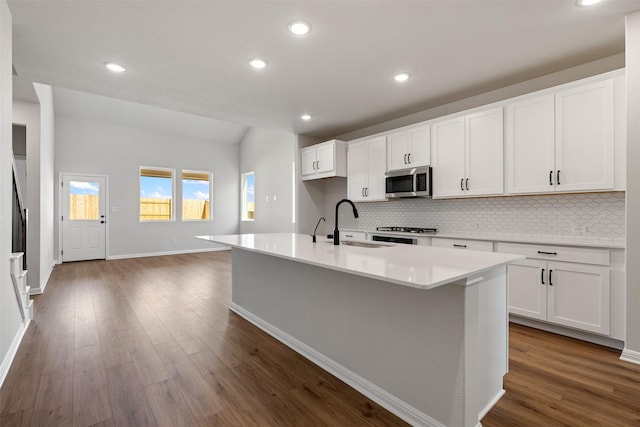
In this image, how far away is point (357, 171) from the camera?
493cm

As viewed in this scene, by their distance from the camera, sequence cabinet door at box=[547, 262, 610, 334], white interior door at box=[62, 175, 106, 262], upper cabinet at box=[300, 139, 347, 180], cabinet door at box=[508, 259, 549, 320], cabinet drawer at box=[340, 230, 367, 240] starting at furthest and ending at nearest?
white interior door at box=[62, 175, 106, 262] < upper cabinet at box=[300, 139, 347, 180] < cabinet drawer at box=[340, 230, 367, 240] < cabinet door at box=[508, 259, 549, 320] < cabinet door at box=[547, 262, 610, 334]

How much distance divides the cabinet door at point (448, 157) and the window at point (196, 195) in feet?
21.4

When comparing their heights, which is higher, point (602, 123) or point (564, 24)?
point (564, 24)

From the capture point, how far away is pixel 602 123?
259 cm

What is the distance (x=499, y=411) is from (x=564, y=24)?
2.79m

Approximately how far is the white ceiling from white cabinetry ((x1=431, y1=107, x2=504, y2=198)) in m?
0.43

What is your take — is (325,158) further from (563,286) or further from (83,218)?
(83,218)

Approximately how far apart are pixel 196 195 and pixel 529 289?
7.75 meters

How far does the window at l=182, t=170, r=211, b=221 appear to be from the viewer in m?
8.08

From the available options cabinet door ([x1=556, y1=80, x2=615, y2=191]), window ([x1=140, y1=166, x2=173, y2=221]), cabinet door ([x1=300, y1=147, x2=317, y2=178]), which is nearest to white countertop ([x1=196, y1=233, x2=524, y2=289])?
cabinet door ([x1=556, y1=80, x2=615, y2=191])

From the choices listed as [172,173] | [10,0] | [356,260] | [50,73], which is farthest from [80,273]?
[356,260]

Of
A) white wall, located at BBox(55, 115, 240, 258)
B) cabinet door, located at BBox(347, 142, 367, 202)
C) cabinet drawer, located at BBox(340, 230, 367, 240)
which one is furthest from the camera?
white wall, located at BBox(55, 115, 240, 258)

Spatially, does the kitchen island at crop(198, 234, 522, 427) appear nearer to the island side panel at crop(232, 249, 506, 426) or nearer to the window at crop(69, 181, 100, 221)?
the island side panel at crop(232, 249, 506, 426)

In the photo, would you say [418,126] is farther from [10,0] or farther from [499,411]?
[10,0]
